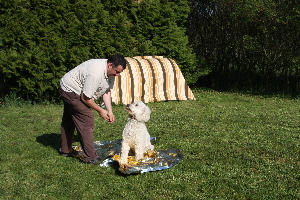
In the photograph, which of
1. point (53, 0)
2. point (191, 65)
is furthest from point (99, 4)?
point (191, 65)

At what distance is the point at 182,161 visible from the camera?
5566mm

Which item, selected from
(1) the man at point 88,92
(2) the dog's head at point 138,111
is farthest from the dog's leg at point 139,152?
(1) the man at point 88,92

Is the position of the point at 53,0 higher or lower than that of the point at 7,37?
higher

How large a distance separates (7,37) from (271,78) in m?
8.45

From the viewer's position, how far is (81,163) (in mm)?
5598

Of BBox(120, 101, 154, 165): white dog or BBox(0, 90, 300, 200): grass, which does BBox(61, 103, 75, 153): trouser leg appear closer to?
BBox(0, 90, 300, 200): grass

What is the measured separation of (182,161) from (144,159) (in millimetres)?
554

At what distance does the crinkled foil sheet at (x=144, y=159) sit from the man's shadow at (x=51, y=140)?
0.61 meters

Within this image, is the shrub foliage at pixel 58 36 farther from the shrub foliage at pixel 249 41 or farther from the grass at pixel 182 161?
the shrub foliage at pixel 249 41

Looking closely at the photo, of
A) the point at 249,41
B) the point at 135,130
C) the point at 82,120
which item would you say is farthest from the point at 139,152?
the point at 249,41

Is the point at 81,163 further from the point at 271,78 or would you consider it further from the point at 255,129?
the point at 271,78

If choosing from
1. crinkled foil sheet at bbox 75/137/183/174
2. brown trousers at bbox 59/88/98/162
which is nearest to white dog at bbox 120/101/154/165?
crinkled foil sheet at bbox 75/137/183/174

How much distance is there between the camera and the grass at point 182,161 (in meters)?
4.56

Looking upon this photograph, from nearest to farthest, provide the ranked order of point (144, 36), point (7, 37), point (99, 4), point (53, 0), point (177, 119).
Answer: point (177, 119) → point (7, 37) → point (53, 0) → point (99, 4) → point (144, 36)
